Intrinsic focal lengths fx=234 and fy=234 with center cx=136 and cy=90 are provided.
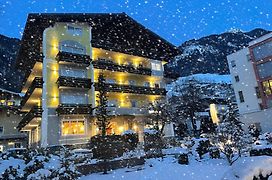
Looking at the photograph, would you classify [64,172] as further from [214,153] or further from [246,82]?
[246,82]

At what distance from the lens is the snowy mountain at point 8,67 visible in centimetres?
7262

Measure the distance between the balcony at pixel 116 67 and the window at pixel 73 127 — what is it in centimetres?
803

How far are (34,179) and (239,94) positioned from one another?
43739 mm

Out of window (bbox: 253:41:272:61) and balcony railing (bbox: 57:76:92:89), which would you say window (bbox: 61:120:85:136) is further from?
window (bbox: 253:41:272:61)

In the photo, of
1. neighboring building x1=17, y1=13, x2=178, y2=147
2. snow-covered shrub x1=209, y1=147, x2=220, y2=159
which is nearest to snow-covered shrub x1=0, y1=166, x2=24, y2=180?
snow-covered shrub x1=209, y1=147, x2=220, y2=159

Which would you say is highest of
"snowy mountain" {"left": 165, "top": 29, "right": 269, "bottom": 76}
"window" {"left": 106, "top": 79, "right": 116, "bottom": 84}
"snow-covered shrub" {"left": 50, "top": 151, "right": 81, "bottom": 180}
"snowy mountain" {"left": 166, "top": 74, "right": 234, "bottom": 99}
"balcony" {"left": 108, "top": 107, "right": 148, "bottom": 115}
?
"snowy mountain" {"left": 165, "top": 29, "right": 269, "bottom": 76}

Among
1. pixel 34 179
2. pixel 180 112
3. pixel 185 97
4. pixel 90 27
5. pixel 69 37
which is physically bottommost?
pixel 34 179

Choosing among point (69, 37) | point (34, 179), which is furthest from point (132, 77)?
point (34, 179)

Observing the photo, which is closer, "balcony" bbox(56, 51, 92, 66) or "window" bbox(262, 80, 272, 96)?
"balcony" bbox(56, 51, 92, 66)

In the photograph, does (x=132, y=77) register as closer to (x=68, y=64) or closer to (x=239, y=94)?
(x=68, y=64)

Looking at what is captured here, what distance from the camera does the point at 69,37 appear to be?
3158 cm

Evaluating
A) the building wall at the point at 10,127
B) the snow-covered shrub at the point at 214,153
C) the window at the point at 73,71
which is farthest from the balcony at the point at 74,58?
the building wall at the point at 10,127

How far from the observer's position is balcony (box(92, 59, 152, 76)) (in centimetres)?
3234

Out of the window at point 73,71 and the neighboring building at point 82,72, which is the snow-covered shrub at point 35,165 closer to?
the neighboring building at point 82,72
